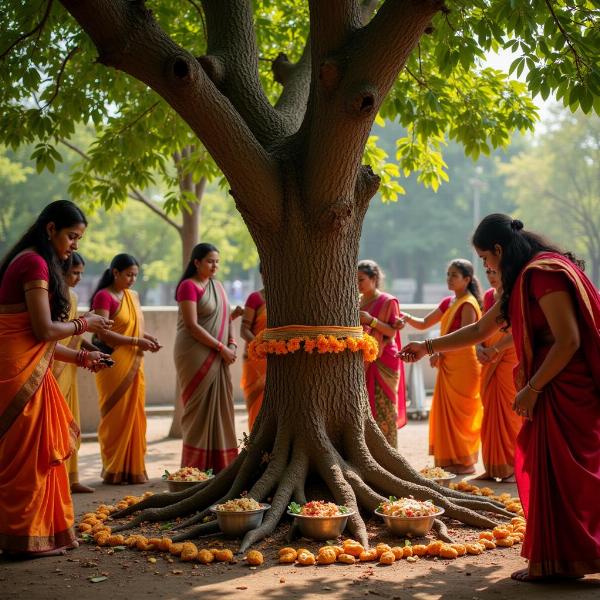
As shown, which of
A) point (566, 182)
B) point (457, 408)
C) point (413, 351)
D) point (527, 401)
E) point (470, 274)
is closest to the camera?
point (527, 401)

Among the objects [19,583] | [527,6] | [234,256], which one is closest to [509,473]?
[527,6]

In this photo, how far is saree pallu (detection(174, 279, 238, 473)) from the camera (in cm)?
845

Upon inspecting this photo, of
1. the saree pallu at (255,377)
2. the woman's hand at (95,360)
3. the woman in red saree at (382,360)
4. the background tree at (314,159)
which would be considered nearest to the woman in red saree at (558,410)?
the background tree at (314,159)

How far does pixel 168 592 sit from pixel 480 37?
4.65m

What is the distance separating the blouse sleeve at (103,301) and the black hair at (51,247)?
10.2 feet

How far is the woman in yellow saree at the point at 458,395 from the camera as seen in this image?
9148mm

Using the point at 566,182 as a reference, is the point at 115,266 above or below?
below

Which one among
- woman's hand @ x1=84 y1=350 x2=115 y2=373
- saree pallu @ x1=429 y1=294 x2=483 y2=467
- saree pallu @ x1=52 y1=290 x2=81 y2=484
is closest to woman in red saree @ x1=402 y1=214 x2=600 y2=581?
woman's hand @ x1=84 y1=350 x2=115 y2=373

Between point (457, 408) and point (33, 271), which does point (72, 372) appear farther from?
Answer: point (457, 408)

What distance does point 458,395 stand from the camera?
30.2 feet

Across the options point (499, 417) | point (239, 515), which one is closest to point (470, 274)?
point (499, 417)

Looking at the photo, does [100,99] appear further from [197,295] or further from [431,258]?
[431,258]

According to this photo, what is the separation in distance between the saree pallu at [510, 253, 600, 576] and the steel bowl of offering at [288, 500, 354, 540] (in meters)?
1.26

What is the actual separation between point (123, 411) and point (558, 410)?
522cm
